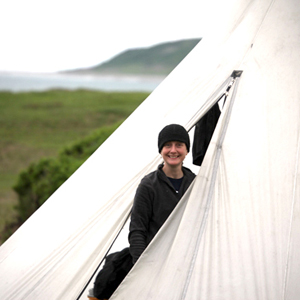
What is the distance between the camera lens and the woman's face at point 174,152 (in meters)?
2.68

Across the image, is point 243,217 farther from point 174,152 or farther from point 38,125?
point 38,125

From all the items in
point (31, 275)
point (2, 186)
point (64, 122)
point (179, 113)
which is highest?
point (64, 122)

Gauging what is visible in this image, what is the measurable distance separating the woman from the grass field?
754cm

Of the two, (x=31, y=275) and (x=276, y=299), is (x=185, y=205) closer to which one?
(x=276, y=299)

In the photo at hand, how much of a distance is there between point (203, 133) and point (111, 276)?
1130mm

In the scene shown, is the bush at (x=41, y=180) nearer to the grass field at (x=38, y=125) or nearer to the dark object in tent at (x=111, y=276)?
the grass field at (x=38, y=125)

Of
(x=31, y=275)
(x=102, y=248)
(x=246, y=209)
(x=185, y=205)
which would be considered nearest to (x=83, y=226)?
(x=102, y=248)

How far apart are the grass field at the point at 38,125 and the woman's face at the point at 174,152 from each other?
765 centimetres

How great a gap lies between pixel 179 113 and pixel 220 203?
3.12ft

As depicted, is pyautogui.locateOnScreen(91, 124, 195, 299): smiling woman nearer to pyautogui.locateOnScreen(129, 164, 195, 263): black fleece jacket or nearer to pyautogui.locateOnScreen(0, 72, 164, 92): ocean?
pyautogui.locateOnScreen(129, 164, 195, 263): black fleece jacket

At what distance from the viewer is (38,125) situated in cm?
2786

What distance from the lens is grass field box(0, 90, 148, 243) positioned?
55.9 feet

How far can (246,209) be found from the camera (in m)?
2.62

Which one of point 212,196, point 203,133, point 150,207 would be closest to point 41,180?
point 203,133
